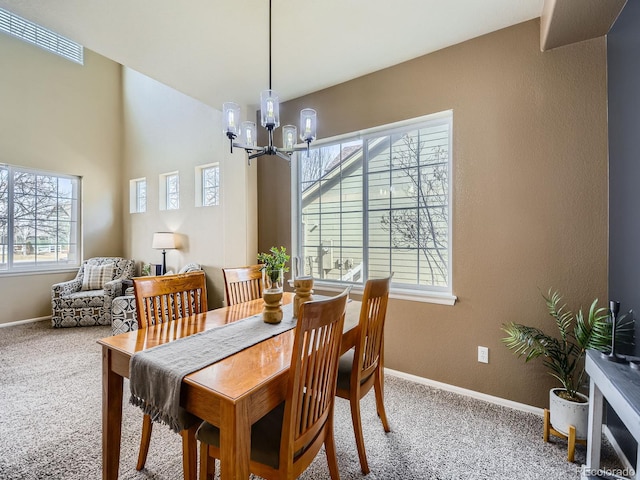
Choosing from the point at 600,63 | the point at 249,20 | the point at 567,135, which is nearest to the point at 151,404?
the point at 249,20

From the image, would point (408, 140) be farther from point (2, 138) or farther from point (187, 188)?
point (2, 138)

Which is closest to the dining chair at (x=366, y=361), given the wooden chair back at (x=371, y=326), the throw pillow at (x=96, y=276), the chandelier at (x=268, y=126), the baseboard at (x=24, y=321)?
the wooden chair back at (x=371, y=326)

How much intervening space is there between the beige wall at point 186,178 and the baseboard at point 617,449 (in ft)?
11.0

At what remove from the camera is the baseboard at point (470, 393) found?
2.10m

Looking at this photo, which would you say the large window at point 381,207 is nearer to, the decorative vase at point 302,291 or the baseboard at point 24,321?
the decorative vase at point 302,291

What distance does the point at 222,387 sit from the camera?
99 centimetres

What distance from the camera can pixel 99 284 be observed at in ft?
15.3

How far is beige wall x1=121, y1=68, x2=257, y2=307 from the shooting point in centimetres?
360

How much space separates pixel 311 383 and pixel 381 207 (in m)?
2.01

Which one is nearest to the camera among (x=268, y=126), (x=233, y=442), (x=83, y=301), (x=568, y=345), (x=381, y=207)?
(x=233, y=442)

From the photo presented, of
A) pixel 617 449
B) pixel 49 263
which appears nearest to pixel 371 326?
pixel 617 449

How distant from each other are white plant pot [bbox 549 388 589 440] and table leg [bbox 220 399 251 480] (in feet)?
6.19

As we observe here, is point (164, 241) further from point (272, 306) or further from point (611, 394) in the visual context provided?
point (611, 394)

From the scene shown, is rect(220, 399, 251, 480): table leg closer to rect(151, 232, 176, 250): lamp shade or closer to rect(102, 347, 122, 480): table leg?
rect(102, 347, 122, 480): table leg
